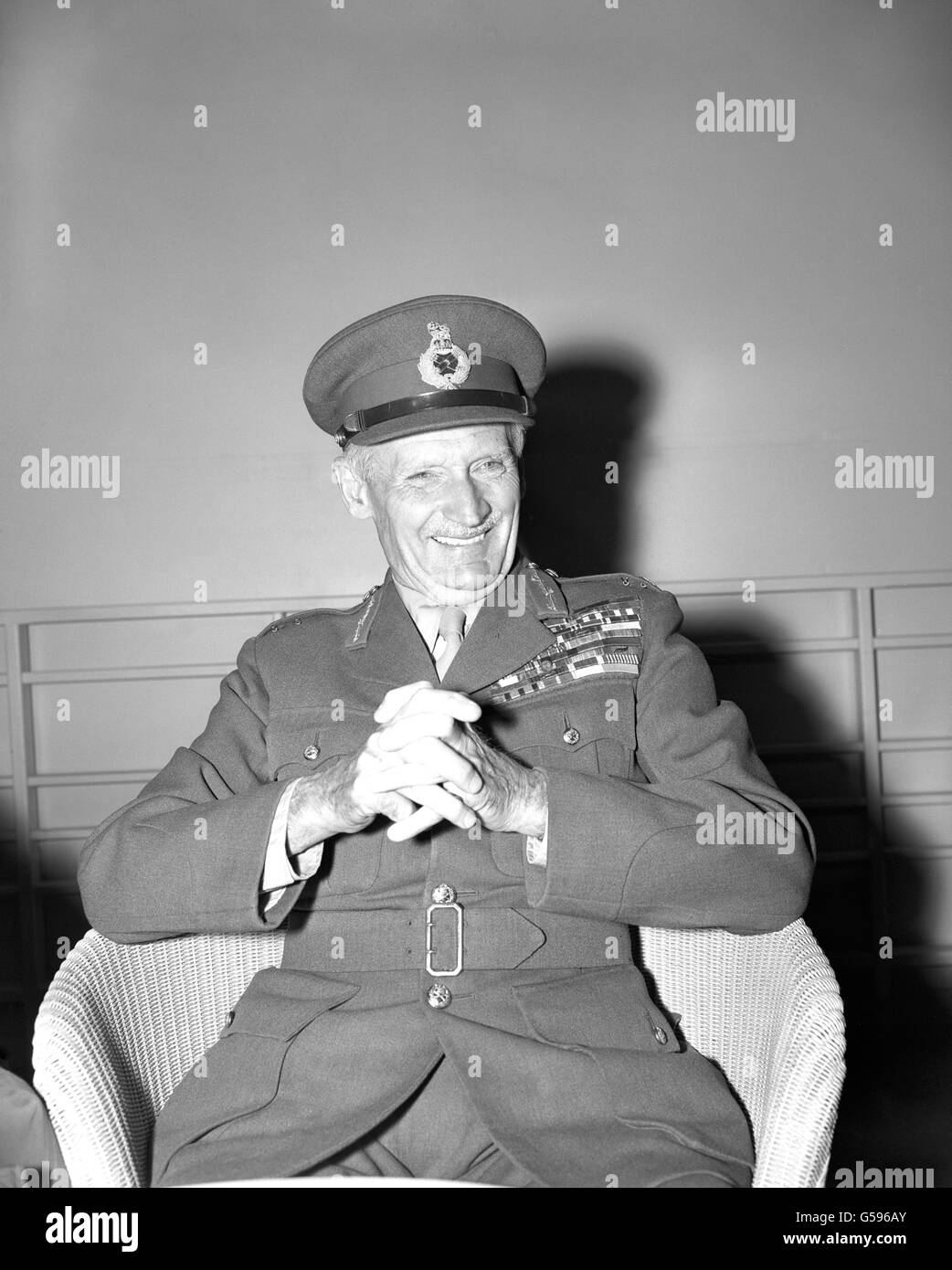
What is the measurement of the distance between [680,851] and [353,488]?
0.82 m

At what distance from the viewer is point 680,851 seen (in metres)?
1.60

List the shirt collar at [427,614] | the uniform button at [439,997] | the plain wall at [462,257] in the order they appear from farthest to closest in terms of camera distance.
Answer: the plain wall at [462,257] → the shirt collar at [427,614] → the uniform button at [439,997]

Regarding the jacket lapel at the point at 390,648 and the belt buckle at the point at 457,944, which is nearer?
the belt buckle at the point at 457,944

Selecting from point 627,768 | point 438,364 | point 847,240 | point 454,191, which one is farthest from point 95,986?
point 847,240

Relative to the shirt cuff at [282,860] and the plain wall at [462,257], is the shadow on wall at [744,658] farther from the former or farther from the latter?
the shirt cuff at [282,860]

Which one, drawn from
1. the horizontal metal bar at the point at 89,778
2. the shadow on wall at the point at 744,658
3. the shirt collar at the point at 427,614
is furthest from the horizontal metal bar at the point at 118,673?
the shirt collar at the point at 427,614

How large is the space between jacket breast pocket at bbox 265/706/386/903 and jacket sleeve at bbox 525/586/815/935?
251 millimetres

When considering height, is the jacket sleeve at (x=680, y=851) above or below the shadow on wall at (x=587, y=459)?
below

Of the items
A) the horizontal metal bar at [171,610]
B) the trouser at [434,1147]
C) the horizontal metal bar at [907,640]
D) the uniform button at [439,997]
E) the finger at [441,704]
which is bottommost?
the trouser at [434,1147]

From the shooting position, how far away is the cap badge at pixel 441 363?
190 centimetres

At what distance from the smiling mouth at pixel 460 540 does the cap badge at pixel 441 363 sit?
0.73ft

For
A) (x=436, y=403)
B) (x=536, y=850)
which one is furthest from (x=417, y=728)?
(x=436, y=403)

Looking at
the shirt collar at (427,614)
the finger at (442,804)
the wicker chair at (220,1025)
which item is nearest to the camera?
the wicker chair at (220,1025)

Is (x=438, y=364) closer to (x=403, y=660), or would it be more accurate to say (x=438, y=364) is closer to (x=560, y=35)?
(x=403, y=660)
